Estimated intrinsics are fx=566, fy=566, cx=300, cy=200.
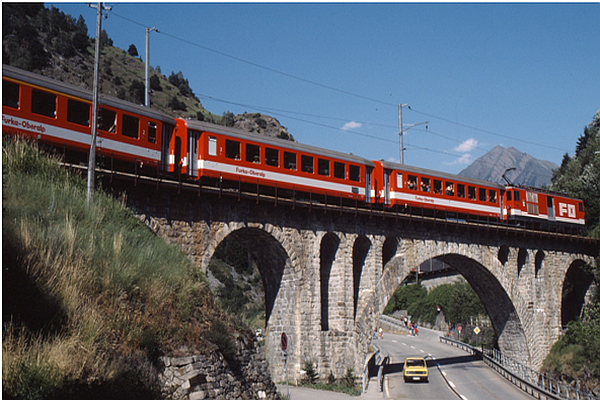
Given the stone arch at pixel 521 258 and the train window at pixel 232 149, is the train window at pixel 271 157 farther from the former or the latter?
the stone arch at pixel 521 258

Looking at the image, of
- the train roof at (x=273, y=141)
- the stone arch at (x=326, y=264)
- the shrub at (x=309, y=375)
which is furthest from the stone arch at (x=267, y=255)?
the train roof at (x=273, y=141)

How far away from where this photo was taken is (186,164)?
22.6m

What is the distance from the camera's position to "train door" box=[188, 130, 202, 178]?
74.2ft

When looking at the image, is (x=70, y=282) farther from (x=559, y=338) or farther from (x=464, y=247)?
(x=559, y=338)

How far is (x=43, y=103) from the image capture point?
18.0 m

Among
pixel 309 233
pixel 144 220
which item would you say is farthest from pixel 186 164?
pixel 309 233

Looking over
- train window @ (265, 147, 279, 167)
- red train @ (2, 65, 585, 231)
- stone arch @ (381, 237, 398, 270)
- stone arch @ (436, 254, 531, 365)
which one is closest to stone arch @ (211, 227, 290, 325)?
red train @ (2, 65, 585, 231)

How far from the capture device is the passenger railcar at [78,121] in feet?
56.9

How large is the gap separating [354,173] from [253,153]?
677 centimetres

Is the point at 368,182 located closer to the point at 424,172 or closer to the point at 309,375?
the point at 424,172

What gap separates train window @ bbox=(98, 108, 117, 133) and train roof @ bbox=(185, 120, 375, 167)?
10.8 ft

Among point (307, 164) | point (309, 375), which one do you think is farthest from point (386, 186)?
point (309, 375)

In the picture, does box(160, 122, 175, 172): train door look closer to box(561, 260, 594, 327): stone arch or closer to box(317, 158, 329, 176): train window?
box(317, 158, 329, 176): train window

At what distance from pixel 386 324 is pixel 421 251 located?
41.6 metres
